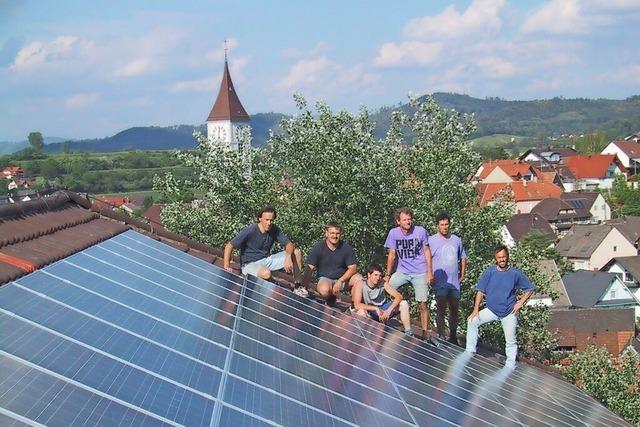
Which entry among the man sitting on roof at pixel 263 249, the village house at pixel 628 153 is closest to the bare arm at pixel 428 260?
the man sitting on roof at pixel 263 249

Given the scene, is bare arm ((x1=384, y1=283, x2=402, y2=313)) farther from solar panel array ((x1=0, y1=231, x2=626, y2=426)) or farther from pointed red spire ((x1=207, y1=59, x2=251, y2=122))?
pointed red spire ((x1=207, y1=59, x2=251, y2=122))

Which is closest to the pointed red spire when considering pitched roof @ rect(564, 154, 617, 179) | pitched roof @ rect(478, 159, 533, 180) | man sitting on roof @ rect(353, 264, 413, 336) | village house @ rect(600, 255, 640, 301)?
pitched roof @ rect(478, 159, 533, 180)

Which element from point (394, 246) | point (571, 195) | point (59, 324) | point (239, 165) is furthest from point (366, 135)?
point (571, 195)

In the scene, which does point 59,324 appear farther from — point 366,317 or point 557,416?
point 366,317

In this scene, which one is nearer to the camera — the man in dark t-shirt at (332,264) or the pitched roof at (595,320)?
the man in dark t-shirt at (332,264)

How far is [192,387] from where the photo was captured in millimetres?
4809

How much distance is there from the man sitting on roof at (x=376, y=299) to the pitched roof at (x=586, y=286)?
179 feet

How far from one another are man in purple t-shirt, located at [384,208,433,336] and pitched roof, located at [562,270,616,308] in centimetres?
5434

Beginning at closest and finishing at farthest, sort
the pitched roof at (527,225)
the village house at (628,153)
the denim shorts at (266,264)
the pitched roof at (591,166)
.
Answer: the denim shorts at (266,264) < the pitched roof at (527,225) < the pitched roof at (591,166) < the village house at (628,153)

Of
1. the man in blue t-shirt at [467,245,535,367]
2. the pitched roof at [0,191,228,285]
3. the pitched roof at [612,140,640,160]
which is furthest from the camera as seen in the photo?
the pitched roof at [612,140,640,160]

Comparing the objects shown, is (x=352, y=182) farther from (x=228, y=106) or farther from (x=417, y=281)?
(x=228, y=106)

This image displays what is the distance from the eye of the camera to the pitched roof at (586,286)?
6300cm

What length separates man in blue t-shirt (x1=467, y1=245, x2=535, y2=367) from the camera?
423 inches

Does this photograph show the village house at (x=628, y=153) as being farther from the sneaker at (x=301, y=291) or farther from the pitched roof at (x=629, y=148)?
the sneaker at (x=301, y=291)
